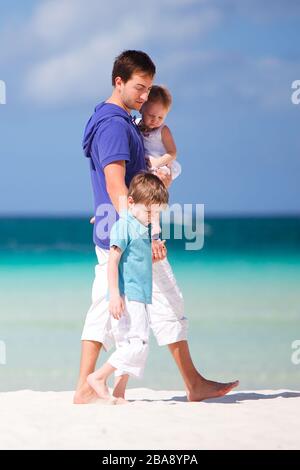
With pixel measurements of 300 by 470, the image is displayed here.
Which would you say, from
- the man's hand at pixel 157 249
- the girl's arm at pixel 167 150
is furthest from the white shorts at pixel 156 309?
the girl's arm at pixel 167 150

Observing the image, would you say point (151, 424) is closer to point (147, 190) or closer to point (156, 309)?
point (156, 309)

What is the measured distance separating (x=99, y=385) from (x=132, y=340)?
9.8 inches

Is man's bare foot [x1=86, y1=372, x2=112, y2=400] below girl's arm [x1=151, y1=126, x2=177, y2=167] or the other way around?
below

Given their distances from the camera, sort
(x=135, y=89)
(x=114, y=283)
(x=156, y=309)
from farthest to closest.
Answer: (x=156, y=309) → (x=135, y=89) → (x=114, y=283)

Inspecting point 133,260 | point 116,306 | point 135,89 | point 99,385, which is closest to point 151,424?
point 99,385

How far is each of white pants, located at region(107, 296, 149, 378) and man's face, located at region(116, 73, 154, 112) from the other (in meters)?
0.86

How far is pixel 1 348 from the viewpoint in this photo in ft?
24.8

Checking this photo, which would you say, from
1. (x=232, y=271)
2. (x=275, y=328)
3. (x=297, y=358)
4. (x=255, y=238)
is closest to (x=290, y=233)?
(x=255, y=238)

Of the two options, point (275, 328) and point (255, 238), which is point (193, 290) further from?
point (255, 238)

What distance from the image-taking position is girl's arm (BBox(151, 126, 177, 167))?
5020 millimetres

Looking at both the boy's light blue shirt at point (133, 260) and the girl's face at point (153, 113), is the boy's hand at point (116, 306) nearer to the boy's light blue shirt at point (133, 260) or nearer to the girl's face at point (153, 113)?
the boy's light blue shirt at point (133, 260)

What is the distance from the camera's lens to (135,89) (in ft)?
15.8

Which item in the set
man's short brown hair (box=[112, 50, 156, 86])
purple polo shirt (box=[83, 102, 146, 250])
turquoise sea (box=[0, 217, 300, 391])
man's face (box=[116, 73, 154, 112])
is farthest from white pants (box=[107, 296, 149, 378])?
turquoise sea (box=[0, 217, 300, 391])

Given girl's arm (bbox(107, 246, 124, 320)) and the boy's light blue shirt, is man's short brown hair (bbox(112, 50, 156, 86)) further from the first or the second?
girl's arm (bbox(107, 246, 124, 320))
